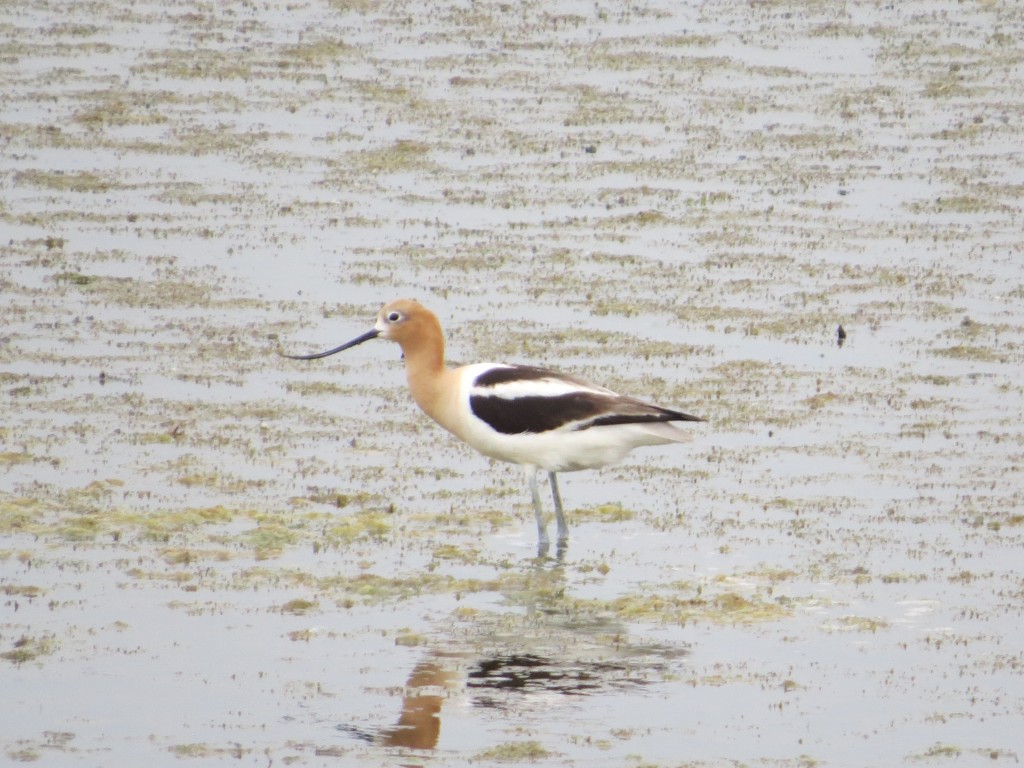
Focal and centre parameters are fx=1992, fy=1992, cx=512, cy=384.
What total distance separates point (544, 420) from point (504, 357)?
177 inches

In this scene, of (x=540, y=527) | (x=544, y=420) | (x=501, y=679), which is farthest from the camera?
(x=544, y=420)

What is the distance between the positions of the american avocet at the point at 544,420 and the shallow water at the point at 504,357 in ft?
1.58

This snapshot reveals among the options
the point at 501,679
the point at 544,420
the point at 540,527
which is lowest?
the point at 501,679

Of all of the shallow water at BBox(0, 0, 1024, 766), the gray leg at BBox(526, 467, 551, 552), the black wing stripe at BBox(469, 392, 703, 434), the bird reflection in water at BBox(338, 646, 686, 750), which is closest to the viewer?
the bird reflection in water at BBox(338, 646, 686, 750)

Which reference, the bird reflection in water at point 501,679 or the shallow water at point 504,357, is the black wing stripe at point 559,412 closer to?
the shallow water at point 504,357

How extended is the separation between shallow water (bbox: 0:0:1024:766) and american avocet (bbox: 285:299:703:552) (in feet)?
1.58

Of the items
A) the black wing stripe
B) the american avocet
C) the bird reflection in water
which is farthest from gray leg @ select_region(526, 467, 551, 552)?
the bird reflection in water

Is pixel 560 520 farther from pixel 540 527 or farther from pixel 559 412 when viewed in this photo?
pixel 559 412

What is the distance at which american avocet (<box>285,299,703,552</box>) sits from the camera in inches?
498

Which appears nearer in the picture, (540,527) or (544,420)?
(540,527)

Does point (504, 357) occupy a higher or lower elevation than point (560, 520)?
higher

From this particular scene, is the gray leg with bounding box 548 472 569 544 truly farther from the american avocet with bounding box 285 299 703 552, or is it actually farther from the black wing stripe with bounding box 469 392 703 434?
the black wing stripe with bounding box 469 392 703 434

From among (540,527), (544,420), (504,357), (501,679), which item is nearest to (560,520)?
(540,527)

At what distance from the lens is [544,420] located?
1275cm
